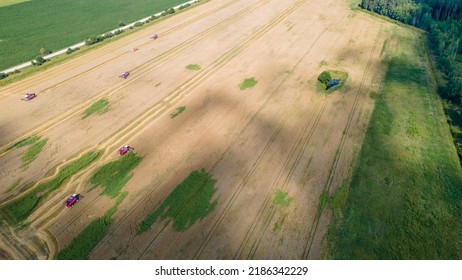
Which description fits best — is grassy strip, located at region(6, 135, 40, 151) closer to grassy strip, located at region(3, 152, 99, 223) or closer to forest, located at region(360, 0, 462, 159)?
grassy strip, located at region(3, 152, 99, 223)

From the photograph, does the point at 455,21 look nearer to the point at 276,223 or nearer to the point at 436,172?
the point at 436,172

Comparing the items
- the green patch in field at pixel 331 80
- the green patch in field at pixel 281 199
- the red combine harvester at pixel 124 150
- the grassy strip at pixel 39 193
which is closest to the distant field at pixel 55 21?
the grassy strip at pixel 39 193

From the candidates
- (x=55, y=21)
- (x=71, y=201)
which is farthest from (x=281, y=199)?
(x=55, y=21)

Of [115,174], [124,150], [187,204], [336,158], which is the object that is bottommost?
[336,158]

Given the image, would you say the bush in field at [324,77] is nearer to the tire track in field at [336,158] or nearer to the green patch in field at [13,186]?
the tire track in field at [336,158]

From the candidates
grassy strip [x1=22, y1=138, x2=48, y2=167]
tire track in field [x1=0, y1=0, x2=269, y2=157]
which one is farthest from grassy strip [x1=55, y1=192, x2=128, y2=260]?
tire track in field [x1=0, y1=0, x2=269, y2=157]

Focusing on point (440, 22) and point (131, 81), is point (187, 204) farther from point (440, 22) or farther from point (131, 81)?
point (440, 22)
